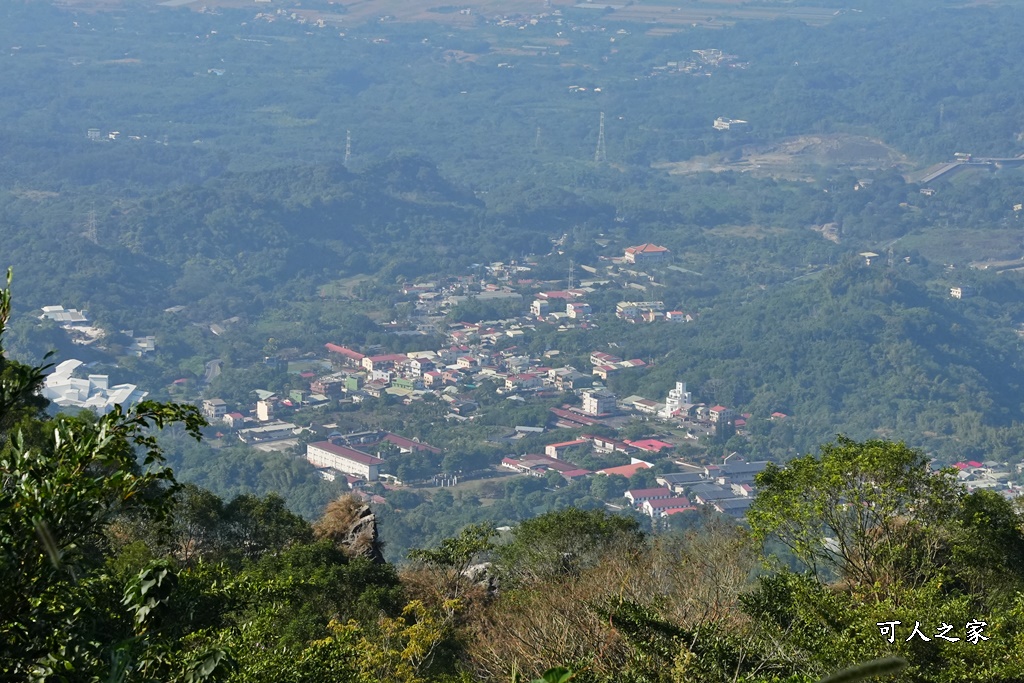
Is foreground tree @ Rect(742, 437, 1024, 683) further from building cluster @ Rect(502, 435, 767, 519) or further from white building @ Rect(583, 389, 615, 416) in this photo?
white building @ Rect(583, 389, 615, 416)

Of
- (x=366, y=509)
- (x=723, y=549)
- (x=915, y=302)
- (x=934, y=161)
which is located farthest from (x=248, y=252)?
(x=723, y=549)

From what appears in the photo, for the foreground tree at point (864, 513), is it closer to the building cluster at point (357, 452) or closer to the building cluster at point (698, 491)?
the building cluster at point (698, 491)

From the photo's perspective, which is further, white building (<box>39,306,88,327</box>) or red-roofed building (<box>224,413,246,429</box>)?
white building (<box>39,306,88,327</box>)

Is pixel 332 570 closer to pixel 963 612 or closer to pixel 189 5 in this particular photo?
pixel 963 612

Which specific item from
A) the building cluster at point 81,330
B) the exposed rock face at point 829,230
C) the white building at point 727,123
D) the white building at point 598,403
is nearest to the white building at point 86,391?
the building cluster at point 81,330

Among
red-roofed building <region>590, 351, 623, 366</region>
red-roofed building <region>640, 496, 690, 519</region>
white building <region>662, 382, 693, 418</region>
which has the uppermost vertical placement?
red-roofed building <region>640, 496, 690, 519</region>

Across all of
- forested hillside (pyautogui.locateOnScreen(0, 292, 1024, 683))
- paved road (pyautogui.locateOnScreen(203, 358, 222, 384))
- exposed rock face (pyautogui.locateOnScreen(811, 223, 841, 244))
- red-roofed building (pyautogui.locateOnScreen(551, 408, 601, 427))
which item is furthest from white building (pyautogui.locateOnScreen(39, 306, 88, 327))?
exposed rock face (pyautogui.locateOnScreen(811, 223, 841, 244))
